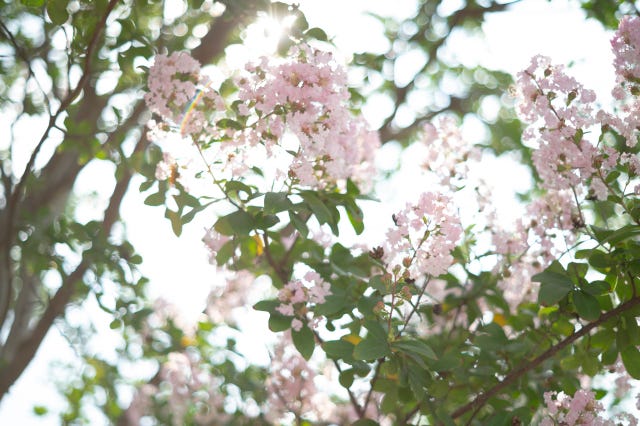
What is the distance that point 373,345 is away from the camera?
1.43 metres

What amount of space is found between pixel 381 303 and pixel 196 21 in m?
1.89

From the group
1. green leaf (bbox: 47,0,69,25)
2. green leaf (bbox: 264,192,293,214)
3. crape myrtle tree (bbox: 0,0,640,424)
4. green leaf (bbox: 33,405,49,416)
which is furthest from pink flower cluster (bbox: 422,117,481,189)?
green leaf (bbox: 33,405,49,416)

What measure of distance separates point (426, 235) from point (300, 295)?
0.37 meters

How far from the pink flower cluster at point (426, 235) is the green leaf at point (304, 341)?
0.32 meters

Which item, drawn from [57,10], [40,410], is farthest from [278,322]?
[40,410]

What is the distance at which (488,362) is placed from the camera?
179 centimetres

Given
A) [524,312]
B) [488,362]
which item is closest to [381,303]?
[488,362]

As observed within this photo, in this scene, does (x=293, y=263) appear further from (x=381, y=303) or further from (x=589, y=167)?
(x=589, y=167)

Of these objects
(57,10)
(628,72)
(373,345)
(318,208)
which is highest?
(628,72)

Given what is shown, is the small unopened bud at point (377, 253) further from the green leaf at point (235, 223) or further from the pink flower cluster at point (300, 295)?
the green leaf at point (235, 223)

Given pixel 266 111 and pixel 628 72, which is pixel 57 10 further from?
pixel 628 72

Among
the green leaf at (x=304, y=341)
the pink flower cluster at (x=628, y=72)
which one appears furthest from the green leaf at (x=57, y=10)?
the pink flower cluster at (x=628, y=72)

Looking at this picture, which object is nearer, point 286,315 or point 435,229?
point 435,229

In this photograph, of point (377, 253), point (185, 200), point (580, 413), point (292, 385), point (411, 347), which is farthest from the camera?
point (292, 385)
